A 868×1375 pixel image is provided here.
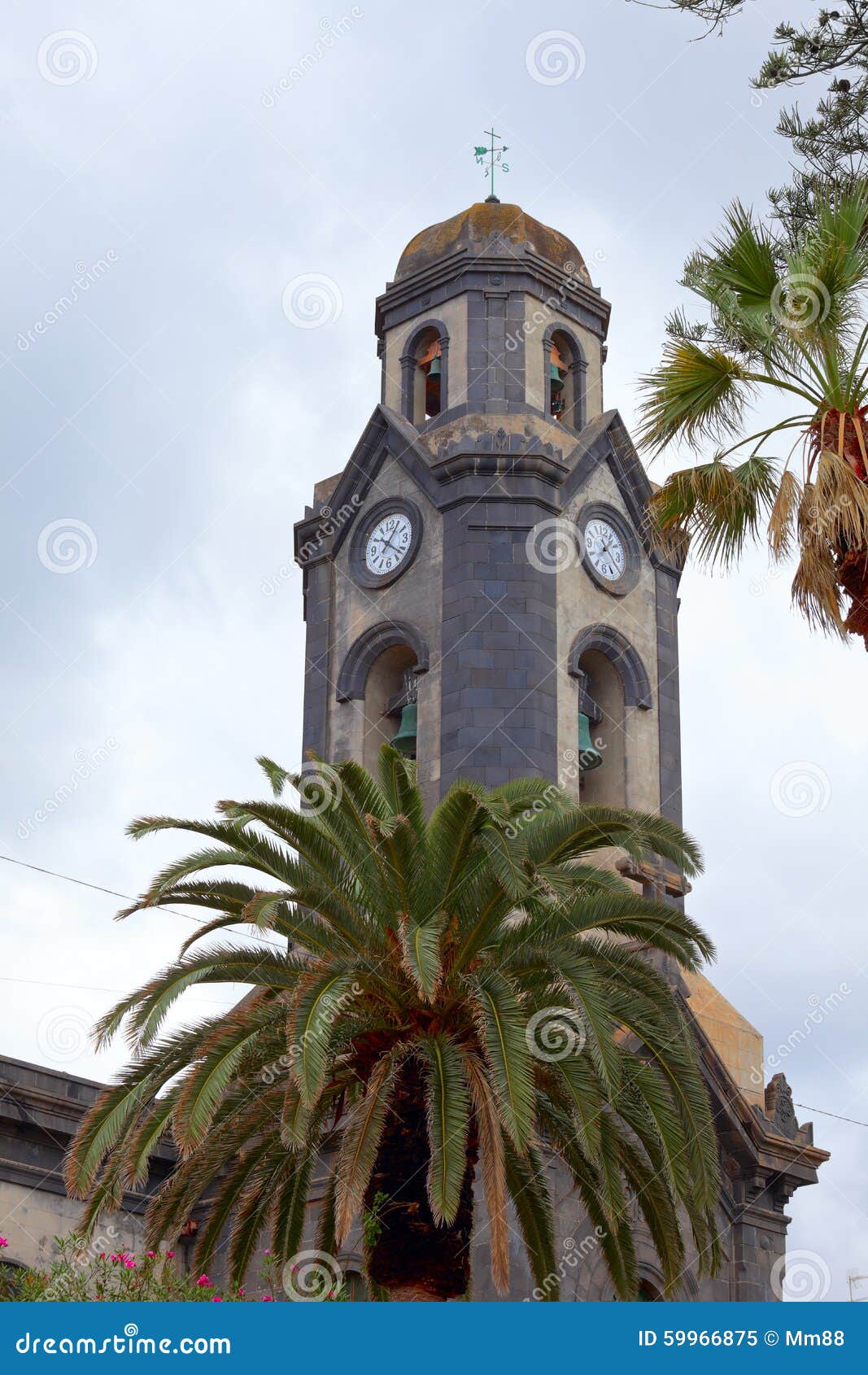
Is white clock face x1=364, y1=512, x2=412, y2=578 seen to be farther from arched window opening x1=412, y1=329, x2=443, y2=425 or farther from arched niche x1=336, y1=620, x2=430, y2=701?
arched window opening x1=412, y1=329, x2=443, y2=425

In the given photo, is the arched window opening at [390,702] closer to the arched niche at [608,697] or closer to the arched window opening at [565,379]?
the arched niche at [608,697]

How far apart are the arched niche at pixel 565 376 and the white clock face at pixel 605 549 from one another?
2232 mm

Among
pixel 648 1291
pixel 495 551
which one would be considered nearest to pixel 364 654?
pixel 495 551

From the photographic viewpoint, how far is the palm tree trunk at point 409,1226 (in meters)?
21.6

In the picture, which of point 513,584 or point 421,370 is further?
point 421,370

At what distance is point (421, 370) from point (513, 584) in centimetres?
613

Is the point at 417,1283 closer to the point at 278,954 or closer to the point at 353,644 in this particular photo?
the point at 278,954

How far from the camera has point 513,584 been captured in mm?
33594

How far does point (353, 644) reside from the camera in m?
35.6

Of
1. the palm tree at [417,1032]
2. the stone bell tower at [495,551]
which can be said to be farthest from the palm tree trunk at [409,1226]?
the stone bell tower at [495,551]

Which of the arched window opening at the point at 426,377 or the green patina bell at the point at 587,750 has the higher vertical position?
the arched window opening at the point at 426,377

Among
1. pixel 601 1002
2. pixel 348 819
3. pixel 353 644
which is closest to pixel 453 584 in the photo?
pixel 353 644

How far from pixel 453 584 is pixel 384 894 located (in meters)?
12.4

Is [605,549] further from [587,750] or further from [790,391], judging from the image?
[790,391]
